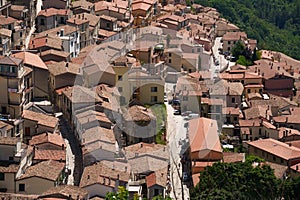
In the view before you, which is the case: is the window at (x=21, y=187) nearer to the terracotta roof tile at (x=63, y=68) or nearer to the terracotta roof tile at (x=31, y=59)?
the terracotta roof tile at (x=31, y=59)

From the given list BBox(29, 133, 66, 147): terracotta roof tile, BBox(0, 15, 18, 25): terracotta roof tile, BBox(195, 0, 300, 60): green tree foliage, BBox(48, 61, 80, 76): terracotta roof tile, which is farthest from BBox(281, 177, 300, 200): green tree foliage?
BBox(195, 0, 300, 60): green tree foliage

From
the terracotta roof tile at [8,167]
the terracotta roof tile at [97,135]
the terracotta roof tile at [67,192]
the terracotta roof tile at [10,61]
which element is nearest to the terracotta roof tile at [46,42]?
the terracotta roof tile at [10,61]

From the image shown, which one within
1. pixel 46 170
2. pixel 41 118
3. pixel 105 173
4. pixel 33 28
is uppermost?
pixel 33 28

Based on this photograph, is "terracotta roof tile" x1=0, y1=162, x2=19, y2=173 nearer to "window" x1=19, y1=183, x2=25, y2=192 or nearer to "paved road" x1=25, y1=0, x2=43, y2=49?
"window" x1=19, y1=183, x2=25, y2=192

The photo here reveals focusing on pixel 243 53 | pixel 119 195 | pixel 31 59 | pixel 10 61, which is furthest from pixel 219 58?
pixel 119 195

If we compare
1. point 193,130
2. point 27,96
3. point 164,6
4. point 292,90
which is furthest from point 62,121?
point 164,6

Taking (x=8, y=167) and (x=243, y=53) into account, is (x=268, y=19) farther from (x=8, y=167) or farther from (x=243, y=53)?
(x=8, y=167)

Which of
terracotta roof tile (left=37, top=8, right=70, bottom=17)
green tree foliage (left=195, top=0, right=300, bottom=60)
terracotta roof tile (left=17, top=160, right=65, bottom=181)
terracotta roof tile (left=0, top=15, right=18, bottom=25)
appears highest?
terracotta roof tile (left=0, top=15, right=18, bottom=25)
